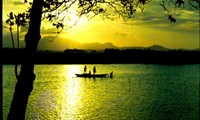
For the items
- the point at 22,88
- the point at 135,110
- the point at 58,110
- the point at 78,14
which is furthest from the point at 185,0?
the point at 58,110

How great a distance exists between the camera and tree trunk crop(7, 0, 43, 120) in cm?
781

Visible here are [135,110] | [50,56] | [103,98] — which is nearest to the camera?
[135,110]

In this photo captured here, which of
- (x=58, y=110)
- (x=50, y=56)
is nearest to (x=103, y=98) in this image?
(x=58, y=110)

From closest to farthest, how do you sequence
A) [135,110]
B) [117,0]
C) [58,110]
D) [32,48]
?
1. [32,48]
2. [117,0]
3. [135,110]
4. [58,110]

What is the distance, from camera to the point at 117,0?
8.33m

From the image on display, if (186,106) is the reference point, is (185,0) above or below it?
above

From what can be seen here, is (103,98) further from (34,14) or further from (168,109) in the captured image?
(34,14)

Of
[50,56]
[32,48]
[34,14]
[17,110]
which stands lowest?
[50,56]

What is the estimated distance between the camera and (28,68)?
7.82 m

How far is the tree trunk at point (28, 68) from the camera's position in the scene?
781 centimetres

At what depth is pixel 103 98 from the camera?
57.8m

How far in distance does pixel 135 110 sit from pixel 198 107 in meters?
8.12

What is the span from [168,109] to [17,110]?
38630 millimetres

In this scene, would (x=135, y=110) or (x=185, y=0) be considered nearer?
(x=185, y=0)
